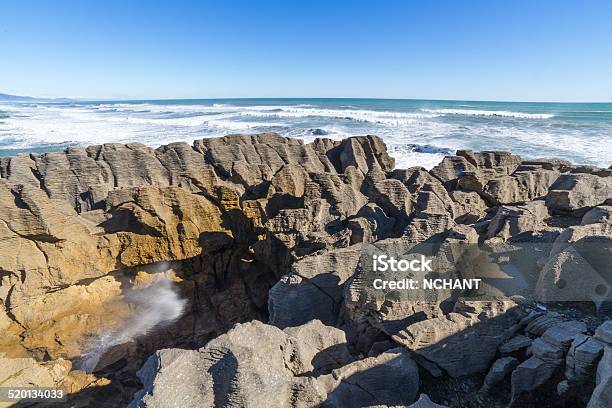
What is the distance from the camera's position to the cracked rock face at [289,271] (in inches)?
178

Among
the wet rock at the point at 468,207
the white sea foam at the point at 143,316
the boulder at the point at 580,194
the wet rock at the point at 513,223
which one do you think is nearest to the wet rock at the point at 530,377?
the wet rock at the point at 513,223

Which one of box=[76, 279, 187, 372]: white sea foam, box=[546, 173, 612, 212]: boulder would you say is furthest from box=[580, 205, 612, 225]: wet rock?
box=[76, 279, 187, 372]: white sea foam

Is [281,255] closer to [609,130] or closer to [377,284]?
[377,284]

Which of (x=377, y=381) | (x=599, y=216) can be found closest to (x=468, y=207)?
(x=599, y=216)

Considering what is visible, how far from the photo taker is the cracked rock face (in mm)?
4531

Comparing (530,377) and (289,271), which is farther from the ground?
(530,377)

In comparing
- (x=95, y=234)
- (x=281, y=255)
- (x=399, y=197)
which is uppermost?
(x=399, y=197)

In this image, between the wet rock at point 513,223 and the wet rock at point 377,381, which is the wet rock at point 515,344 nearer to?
the wet rock at point 377,381

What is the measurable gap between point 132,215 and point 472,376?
8.35m

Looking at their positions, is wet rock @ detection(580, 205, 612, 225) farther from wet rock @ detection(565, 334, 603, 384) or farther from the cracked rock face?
wet rock @ detection(565, 334, 603, 384)

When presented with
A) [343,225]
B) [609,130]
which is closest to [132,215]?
[343,225]

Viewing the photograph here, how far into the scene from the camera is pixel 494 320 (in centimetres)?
533

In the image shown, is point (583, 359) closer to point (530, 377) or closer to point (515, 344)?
point (530, 377)

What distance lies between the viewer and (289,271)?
8.14 m
